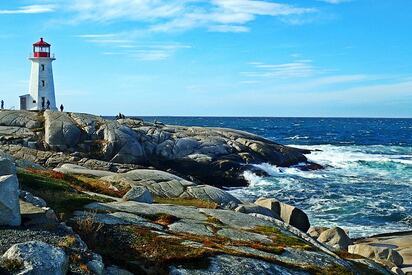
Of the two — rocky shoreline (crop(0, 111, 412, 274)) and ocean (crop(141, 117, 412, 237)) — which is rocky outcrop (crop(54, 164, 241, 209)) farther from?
ocean (crop(141, 117, 412, 237))

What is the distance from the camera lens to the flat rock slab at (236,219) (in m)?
17.1

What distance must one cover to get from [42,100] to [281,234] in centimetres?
6003

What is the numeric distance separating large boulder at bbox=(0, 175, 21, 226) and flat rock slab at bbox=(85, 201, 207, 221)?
3.91 metres

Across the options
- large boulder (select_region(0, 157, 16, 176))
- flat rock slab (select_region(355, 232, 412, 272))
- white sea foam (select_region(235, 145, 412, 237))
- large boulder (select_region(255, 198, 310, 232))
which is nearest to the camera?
large boulder (select_region(0, 157, 16, 176))

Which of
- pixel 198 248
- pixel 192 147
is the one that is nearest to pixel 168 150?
pixel 192 147

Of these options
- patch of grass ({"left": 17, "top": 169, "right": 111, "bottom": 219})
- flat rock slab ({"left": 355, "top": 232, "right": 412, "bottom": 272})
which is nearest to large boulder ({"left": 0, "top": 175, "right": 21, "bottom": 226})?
patch of grass ({"left": 17, "top": 169, "right": 111, "bottom": 219})

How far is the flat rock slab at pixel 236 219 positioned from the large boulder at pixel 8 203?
753 centimetres

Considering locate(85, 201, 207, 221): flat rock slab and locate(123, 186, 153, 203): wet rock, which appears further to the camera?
locate(123, 186, 153, 203): wet rock

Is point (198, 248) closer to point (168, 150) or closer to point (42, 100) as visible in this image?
point (168, 150)

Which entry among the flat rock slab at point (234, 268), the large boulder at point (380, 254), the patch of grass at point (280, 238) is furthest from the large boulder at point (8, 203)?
the large boulder at point (380, 254)

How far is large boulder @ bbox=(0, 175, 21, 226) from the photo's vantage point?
11.4 meters

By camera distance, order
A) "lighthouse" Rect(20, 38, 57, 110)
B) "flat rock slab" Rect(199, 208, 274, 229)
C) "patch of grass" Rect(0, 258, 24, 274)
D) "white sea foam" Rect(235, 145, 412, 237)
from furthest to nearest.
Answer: "lighthouse" Rect(20, 38, 57, 110)
"white sea foam" Rect(235, 145, 412, 237)
"flat rock slab" Rect(199, 208, 274, 229)
"patch of grass" Rect(0, 258, 24, 274)

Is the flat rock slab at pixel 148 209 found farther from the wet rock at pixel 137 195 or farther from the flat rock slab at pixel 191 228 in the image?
the wet rock at pixel 137 195

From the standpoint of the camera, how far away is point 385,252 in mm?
26109
